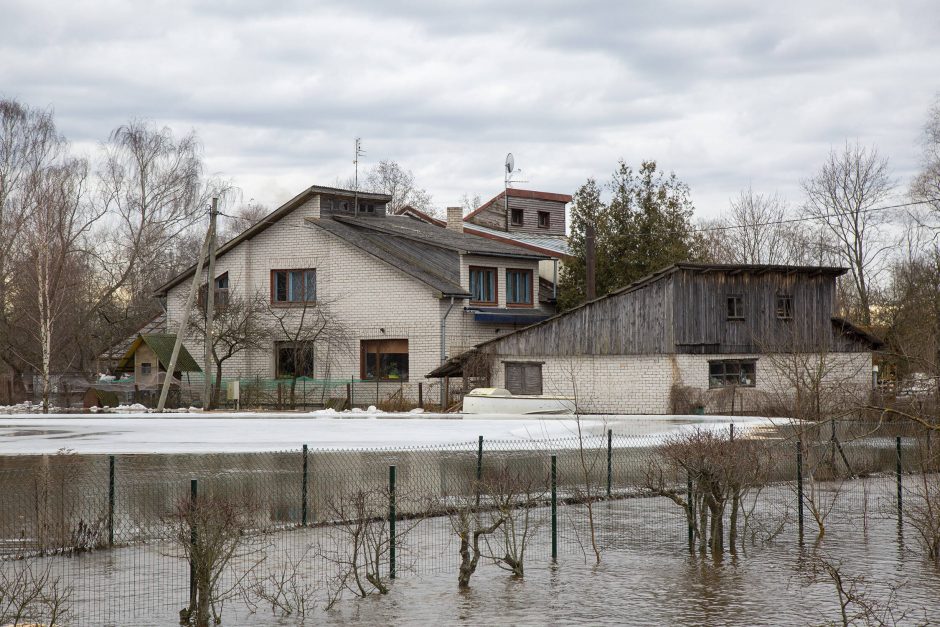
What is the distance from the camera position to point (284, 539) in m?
14.7

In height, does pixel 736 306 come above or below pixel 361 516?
above

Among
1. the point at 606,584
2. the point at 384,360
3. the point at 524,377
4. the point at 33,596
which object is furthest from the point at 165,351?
the point at 33,596

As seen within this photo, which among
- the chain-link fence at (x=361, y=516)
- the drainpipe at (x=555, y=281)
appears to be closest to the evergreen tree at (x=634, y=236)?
the drainpipe at (x=555, y=281)

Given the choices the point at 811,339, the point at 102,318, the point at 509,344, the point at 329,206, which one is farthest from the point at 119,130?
the point at 811,339

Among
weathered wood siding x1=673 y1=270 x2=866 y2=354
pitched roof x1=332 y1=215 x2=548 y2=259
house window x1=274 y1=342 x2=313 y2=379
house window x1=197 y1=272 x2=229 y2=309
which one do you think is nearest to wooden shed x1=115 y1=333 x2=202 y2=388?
house window x1=197 y1=272 x2=229 y2=309

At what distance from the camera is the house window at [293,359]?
47.2 meters

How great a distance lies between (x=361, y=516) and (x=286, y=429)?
76.2 ft

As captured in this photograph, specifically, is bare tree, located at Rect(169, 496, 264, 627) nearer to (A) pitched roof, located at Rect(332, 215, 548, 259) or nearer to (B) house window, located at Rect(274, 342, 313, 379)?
(B) house window, located at Rect(274, 342, 313, 379)

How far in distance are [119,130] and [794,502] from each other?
57.5 meters

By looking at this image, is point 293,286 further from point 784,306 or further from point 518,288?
point 784,306

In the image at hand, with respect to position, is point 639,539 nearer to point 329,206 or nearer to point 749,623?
point 749,623

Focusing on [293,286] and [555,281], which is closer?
[293,286]

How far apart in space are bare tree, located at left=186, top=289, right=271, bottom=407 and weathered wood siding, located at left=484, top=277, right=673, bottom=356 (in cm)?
1114

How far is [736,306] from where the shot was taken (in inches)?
1608
